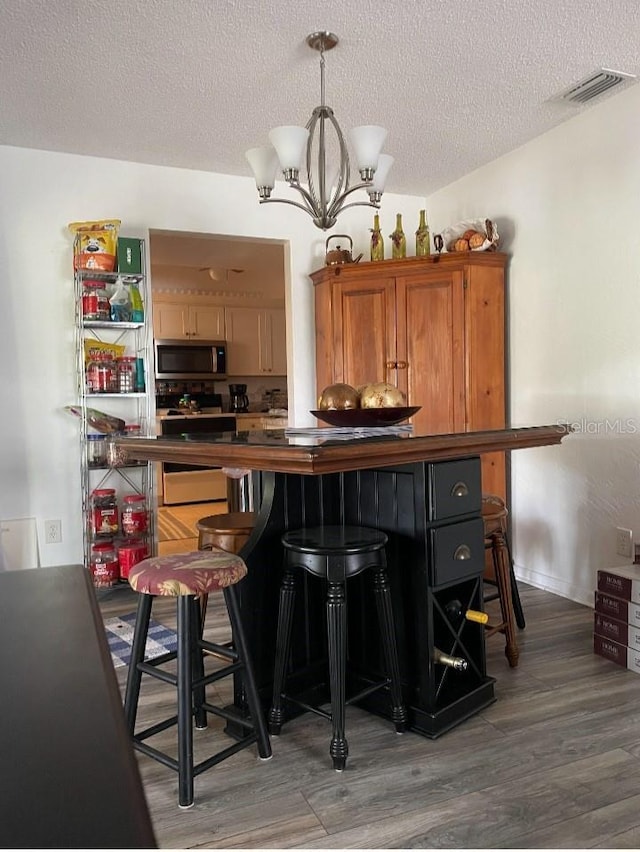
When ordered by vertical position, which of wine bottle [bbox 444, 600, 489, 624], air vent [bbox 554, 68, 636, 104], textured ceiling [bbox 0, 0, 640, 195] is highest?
textured ceiling [bbox 0, 0, 640, 195]

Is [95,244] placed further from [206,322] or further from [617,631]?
[206,322]

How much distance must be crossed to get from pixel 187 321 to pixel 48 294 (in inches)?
134

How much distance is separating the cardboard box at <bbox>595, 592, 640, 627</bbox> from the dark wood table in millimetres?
2308

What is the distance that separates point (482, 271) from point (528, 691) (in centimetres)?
237

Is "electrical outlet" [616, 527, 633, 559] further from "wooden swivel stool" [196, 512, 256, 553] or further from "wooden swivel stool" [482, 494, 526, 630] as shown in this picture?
"wooden swivel stool" [196, 512, 256, 553]

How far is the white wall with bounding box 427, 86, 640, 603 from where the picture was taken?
298cm

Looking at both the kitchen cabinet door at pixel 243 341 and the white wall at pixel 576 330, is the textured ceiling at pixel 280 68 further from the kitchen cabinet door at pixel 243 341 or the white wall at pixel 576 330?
the kitchen cabinet door at pixel 243 341

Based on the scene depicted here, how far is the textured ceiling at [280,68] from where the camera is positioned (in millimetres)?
2312

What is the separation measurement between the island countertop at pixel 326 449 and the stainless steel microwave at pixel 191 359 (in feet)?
15.5

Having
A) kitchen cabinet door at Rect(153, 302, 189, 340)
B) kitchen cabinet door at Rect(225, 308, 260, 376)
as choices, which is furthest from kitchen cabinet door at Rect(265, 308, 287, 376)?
kitchen cabinet door at Rect(153, 302, 189, 340)

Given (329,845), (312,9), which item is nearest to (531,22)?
(312,9)

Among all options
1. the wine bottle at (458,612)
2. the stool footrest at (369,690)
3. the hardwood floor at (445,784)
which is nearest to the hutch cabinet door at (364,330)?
the wine bottle at (458,612)

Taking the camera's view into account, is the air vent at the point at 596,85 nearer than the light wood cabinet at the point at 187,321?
Yes

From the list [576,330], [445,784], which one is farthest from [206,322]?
[445,784]
